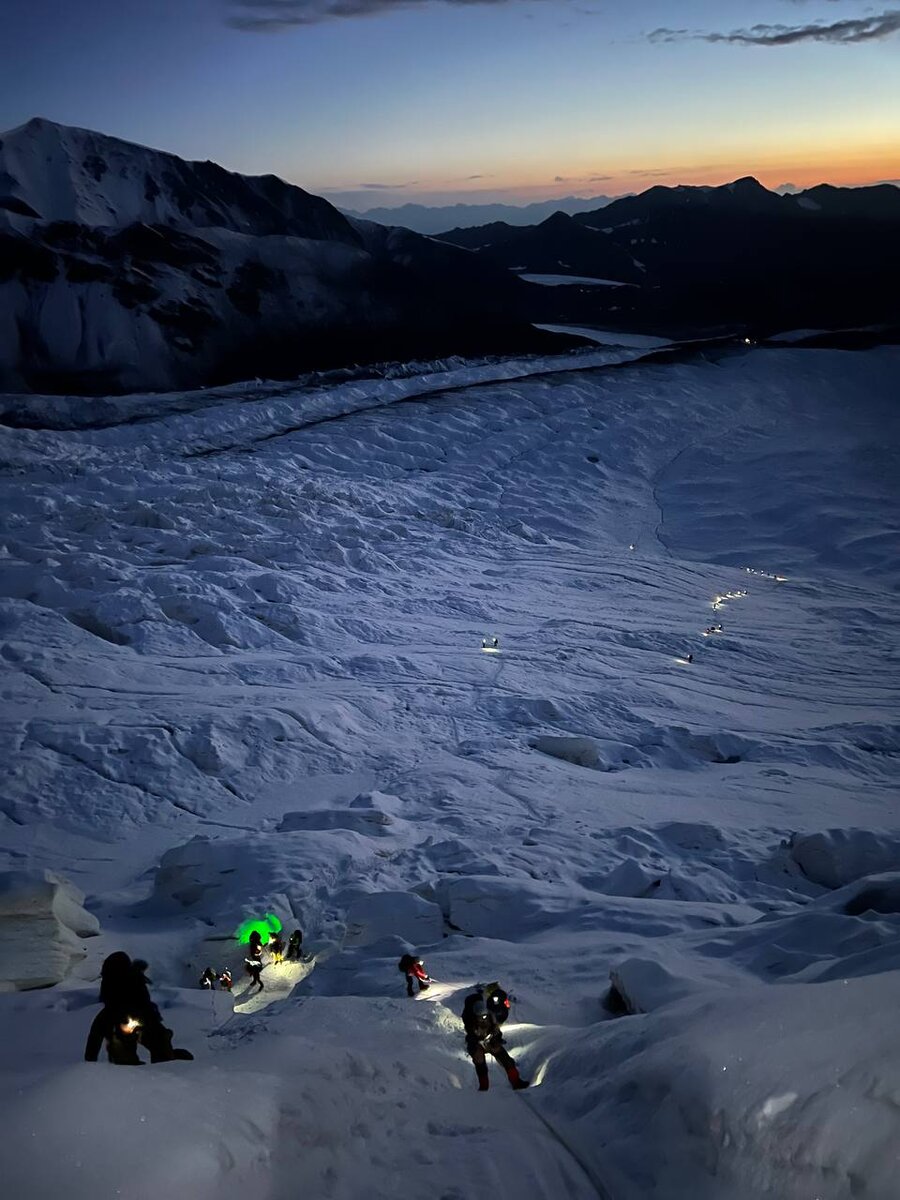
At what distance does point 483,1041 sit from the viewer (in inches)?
257

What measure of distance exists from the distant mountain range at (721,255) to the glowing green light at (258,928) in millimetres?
74705

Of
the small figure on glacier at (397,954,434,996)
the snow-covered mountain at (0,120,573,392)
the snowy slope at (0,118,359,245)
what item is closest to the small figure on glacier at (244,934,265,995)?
the small figure on glacier at (397,954,434,996)

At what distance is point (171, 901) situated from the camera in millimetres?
12250

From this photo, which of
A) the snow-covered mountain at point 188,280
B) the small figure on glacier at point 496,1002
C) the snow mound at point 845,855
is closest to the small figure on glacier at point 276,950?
the small figure on glacier at point 496,1002

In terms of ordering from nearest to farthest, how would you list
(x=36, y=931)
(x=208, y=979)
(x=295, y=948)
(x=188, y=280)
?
(x=36, y=931)
(x=208, y=979)
(x=295, y=948)
(x=188, y=280)

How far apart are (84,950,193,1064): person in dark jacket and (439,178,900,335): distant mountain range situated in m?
79.0

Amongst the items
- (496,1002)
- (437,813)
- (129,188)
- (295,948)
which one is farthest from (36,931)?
(129,188)

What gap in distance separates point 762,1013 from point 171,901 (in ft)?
30.1

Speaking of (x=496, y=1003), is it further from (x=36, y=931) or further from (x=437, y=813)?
(x=437, y=813)

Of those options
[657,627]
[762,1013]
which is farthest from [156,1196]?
[657,627]

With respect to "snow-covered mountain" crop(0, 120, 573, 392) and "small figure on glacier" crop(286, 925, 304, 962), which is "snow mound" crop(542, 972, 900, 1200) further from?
"snow-covered mountain" crop(0, 120, 573, 392)

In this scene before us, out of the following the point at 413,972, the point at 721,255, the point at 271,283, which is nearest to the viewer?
the point at 413,972

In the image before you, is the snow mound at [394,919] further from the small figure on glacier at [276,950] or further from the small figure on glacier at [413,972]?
the small figure on glacier at [413,972]

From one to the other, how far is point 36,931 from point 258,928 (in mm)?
2555
